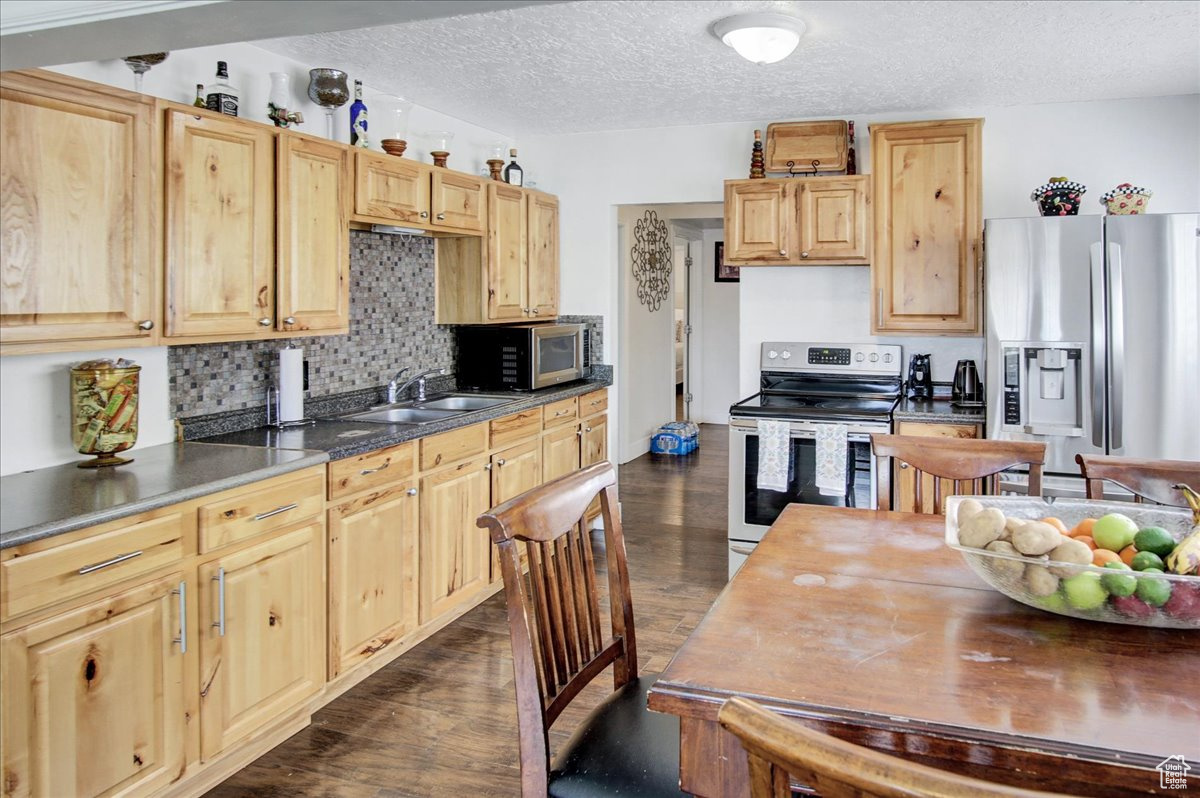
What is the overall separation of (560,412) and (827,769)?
3851 mm

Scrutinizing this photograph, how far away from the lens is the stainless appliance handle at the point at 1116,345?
3561mm

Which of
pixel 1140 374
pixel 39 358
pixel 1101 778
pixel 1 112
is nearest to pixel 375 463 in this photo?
pixel 39 358

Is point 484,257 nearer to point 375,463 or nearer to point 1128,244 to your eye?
point 375,463

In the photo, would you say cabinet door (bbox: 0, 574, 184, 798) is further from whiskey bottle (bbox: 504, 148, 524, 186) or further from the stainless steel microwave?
whiskey bottle (bbox: 504, 148, 524, 186)

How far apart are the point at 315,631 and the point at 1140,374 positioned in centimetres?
330

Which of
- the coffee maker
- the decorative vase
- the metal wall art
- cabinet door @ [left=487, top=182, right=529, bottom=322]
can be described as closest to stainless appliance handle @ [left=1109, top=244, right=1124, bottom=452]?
the coffee maker

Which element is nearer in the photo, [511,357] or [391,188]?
[391,188]

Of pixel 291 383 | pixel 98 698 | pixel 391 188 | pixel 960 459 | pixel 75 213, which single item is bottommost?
pixel 98 698

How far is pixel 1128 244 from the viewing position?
3555 millimetres

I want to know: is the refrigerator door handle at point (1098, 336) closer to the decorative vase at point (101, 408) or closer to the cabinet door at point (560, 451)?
the cabinet door at point (560, 451)

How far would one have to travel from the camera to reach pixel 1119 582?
1382 mm

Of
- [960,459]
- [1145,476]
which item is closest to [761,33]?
[960,459]

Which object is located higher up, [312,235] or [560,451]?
[312,235]

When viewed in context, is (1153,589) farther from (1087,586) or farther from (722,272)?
(722,272)
